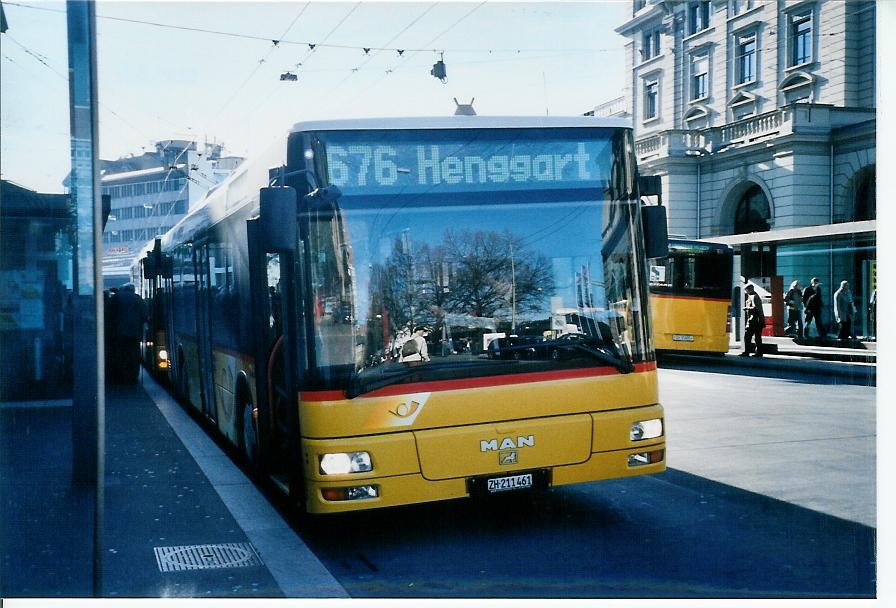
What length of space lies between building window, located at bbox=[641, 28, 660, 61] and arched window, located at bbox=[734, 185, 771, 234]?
6158 millimetres

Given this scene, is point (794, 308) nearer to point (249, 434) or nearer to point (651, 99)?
point (651, 99)

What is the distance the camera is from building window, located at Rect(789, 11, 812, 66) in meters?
15.5

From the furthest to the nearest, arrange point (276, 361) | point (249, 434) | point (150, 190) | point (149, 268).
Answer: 1. point (150, 190)
2. point (149, 268)
3. point (249, 434)
4. point (276, 361)

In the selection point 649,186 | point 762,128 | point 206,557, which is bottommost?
point 206,557

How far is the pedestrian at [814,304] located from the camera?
67.9ft

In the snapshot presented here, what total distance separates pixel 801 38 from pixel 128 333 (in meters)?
12.0

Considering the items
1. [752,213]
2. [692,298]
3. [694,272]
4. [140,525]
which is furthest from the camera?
[752,213]

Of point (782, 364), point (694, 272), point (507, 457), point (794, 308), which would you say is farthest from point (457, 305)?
point (794, 308)

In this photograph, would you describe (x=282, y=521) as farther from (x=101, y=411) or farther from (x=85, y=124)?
(x=85, y=124)

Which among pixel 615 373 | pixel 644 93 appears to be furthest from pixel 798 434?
pixel 644 93

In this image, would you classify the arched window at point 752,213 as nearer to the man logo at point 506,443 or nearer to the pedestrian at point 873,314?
the pedestrian at point 873,314

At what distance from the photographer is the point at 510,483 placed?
580 centimetres

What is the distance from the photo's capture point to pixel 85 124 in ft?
25.0

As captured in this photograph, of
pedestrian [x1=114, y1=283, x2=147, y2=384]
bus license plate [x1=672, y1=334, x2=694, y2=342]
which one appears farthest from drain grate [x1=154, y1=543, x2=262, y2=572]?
bus license plate [x1=672, y1=334, x2=694, y2=342]
